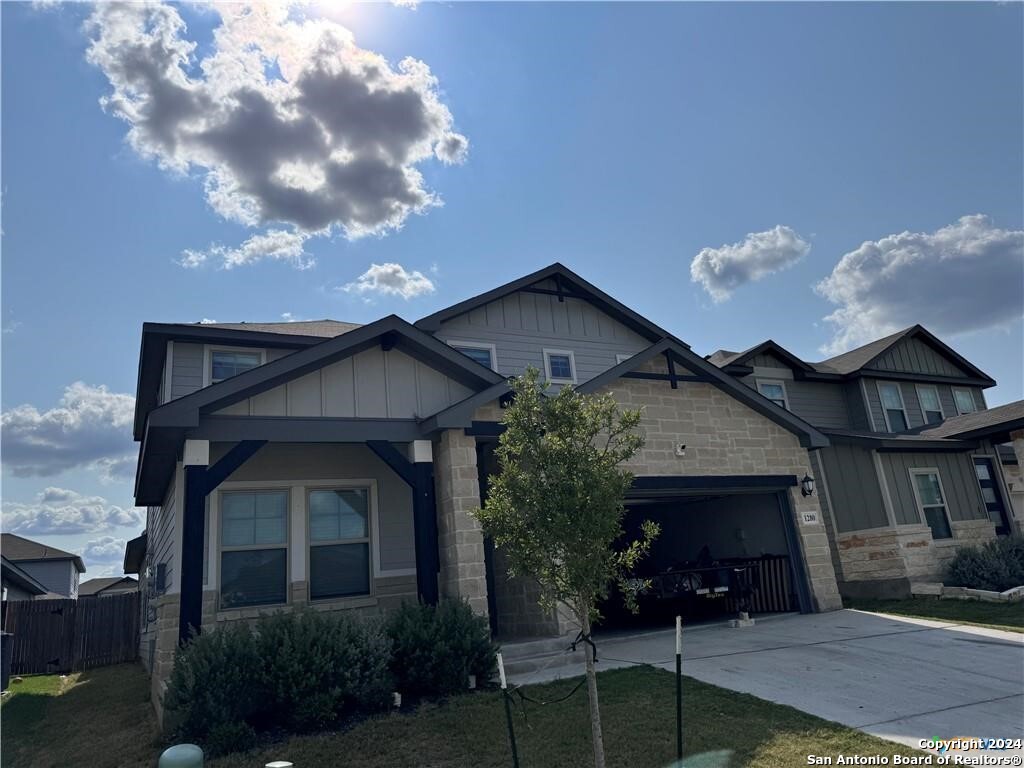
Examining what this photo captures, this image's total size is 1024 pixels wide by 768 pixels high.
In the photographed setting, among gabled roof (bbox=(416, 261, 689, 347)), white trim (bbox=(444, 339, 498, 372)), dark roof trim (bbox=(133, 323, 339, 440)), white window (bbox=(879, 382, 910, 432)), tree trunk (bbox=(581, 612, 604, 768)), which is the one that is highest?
gabled roof (bbox=(416, 261, 689, 347))

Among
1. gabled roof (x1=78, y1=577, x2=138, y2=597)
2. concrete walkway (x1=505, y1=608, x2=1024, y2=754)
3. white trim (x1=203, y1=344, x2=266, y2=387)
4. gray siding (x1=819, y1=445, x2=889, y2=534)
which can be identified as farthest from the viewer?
gabled roof (x1=78, y1=577, x2=138, y2=597)

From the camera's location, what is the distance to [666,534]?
1944 centimetres

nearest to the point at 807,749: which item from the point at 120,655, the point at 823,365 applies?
the point at 823,365

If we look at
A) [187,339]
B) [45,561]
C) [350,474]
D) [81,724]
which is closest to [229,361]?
[187,339]

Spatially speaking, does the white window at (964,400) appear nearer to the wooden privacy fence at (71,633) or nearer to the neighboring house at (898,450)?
the neighboring house at (898,450)

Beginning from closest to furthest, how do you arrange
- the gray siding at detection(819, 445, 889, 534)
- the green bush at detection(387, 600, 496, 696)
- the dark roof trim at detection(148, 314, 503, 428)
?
1. the green bush at detection(387, 600, 496, 696)
2. the dark roof trim at detection(148, 314, 503, 428)
3. the gray siding at detection(819, 445, 889, 534)

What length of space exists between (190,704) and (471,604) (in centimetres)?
379

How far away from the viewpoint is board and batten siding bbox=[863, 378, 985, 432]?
65.9ft

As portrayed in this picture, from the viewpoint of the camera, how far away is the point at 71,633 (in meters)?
18.7

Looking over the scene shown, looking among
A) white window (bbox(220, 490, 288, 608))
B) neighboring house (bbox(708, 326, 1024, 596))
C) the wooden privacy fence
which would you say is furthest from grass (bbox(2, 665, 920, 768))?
the wooden privacy fence

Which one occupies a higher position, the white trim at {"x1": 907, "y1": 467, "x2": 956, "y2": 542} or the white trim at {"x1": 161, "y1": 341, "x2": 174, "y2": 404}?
the white trim at {"x1": 161, "y1": 341, "x2": 174, "y2": 404}

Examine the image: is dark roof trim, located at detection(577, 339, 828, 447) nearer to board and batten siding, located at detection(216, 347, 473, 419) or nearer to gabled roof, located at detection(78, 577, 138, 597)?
board and batten siding, located at detection(216, 347, 473, 419)

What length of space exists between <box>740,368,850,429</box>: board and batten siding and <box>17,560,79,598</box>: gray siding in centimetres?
4225

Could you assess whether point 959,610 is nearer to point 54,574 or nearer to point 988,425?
point 988,425
